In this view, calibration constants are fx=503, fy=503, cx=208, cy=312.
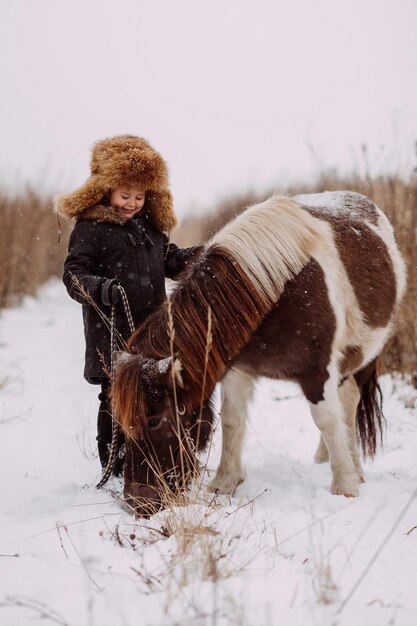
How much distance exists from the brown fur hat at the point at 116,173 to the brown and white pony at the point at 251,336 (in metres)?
0.63

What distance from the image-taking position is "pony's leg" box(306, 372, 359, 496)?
3.24 m

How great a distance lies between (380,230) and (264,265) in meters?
1.68

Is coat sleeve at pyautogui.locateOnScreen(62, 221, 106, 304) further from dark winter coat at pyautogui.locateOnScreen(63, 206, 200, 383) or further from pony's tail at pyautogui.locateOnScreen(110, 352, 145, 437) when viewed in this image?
pony's tail at pyautogui.locateOnScreen(110, 352, 145, 437)

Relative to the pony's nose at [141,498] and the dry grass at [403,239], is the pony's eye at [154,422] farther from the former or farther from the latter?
the dry grass at [403,239]

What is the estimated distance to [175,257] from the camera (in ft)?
12.2

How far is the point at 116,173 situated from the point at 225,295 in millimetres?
1105

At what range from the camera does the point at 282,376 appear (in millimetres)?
3291

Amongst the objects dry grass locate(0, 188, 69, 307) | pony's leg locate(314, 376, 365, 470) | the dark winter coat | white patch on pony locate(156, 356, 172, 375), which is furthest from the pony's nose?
dry grass locate(0, 188, 69, 307)

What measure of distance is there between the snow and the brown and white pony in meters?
0.29

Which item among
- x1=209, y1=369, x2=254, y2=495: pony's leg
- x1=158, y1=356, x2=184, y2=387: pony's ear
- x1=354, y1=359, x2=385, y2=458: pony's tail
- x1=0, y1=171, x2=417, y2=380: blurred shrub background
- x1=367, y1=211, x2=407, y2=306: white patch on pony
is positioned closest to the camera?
x1=158, y1=356, x2=184, y2=387: pony's ear

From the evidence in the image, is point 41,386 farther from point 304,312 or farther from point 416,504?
point 416,504

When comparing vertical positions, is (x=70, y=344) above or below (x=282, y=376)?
below

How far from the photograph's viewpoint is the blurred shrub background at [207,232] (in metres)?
6.40

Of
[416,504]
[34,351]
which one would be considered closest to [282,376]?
[416,504]
